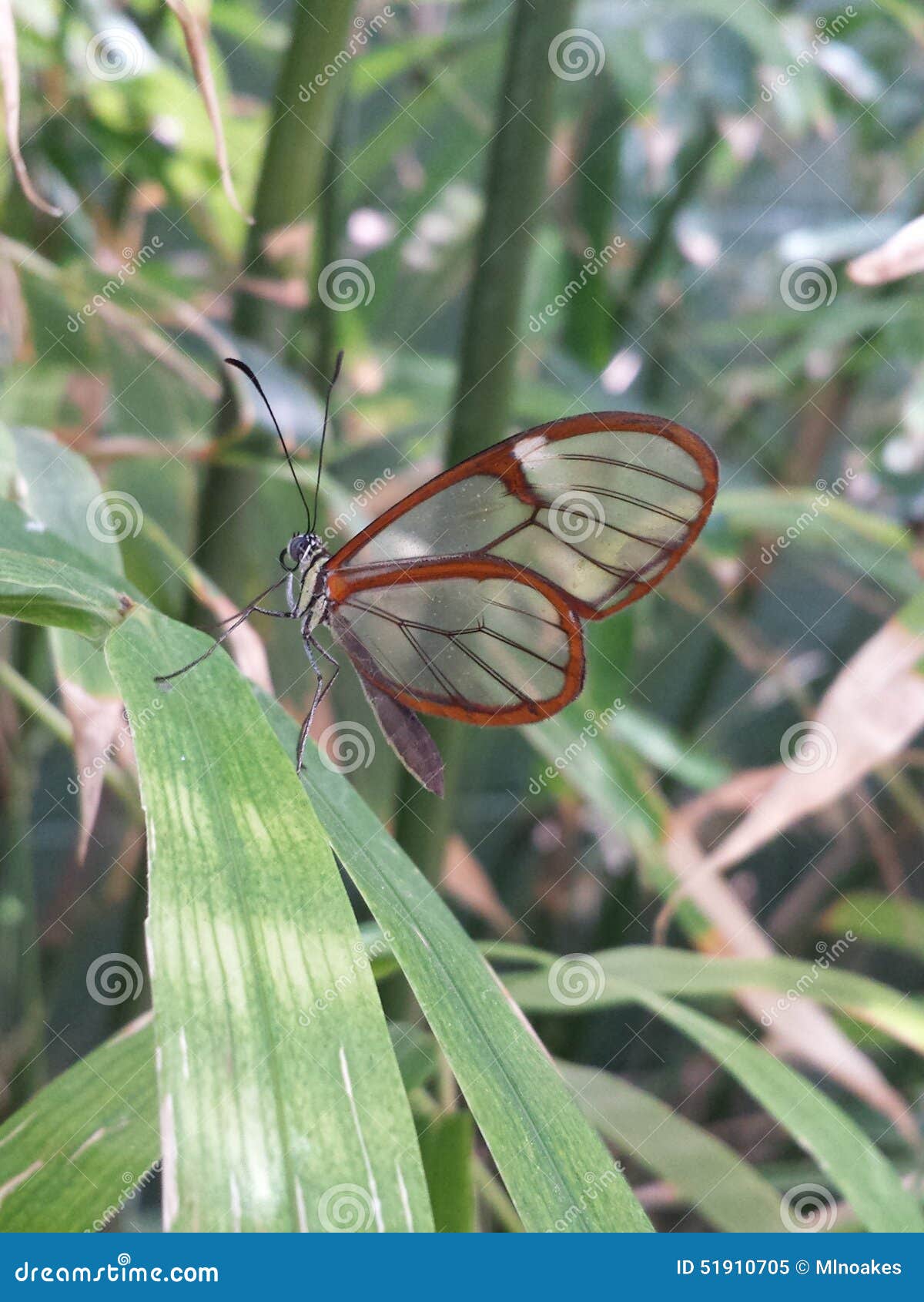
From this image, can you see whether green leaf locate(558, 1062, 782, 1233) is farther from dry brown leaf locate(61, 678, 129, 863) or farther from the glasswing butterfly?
dry brown leaf locate(61, 678, 129, 863)

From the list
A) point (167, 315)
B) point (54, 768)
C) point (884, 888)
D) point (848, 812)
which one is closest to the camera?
point (167, 315)

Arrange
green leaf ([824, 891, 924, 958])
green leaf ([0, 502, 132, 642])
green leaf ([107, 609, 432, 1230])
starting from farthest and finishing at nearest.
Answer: green leaf ([824, 891, 924, 958]) → green leaf ([0, 502, 132, 642]) → green leaf ([107, 609, 432, 1230])

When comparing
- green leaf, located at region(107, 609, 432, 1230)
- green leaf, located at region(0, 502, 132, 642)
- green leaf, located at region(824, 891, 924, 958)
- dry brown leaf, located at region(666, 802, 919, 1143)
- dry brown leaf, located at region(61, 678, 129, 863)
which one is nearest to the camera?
green leaf, located at region(107, 609, 432, 1230)

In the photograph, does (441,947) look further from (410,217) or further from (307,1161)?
(410,217)

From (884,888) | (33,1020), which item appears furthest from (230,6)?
(884,888)

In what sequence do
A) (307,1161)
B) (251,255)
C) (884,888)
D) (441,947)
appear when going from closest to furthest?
1. (307,1161)
2. (441,947)
3. (251,255)
4. (884,888)

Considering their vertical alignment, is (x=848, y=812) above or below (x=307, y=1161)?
above

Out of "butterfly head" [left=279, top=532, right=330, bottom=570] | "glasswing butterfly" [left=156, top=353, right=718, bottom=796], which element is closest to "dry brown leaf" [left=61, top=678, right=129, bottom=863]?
"glasswing butterfly" [left=156, top=353, right=718, bottom=796]
